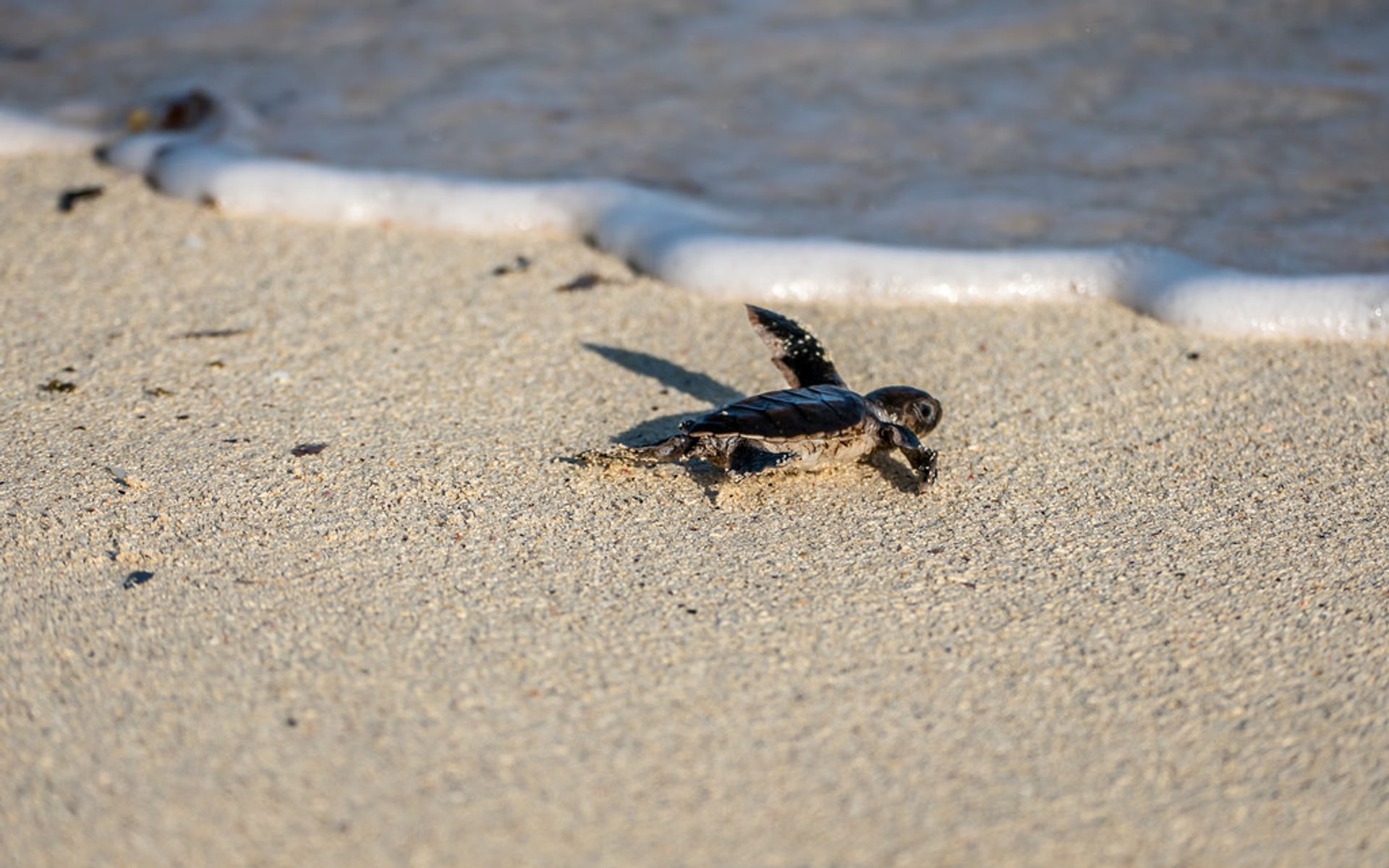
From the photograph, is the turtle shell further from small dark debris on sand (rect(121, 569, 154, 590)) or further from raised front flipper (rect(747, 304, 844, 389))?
small dark debris on sand (rect(121, 569, 154, 590))

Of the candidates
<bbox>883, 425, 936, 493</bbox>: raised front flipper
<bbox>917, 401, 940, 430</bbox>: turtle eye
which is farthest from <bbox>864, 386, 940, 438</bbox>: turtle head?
<bbox>883, 425, 936, 493</bbox>: raised front flipper

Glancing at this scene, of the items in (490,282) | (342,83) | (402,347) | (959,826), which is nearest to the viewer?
(959,826)

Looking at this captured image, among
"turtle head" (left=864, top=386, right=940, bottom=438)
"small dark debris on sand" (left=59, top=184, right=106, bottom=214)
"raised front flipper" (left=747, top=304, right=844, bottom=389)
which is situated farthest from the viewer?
"small dark debris on sand" (left=59, top=184, right=106, bottom=214)

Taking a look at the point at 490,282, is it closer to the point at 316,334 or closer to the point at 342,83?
the point at 316,334

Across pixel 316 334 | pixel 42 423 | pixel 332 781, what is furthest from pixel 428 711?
pixel 316 334

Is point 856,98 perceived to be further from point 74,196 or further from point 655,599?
point 655,599

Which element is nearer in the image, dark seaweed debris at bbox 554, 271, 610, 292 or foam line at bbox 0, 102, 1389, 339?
foam line at bbox 0, 102, 1389, 339

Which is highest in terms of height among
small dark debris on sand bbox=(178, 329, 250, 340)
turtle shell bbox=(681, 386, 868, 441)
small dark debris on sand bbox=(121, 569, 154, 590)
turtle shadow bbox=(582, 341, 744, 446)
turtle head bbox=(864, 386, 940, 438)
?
turtle shell bbox=(681, 386, 868, 441)
